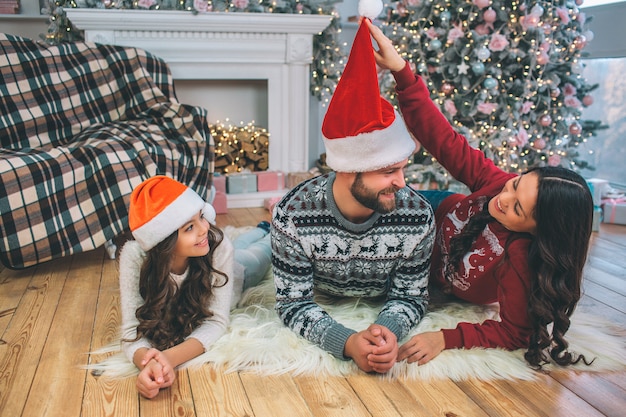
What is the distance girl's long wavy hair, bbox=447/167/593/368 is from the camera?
153 cm

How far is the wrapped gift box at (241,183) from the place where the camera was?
11.7 ft

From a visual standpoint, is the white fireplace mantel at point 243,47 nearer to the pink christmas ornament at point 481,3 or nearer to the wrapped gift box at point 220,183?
the wrapped gift box at point 220,183

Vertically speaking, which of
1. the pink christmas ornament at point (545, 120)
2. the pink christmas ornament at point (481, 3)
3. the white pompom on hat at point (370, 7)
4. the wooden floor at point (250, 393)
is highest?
the pink christmas ornament at point (481, 3)

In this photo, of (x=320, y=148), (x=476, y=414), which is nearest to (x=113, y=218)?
(x=476, y=414)

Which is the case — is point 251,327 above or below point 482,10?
below

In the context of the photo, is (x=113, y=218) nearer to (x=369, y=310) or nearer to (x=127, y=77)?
(x=127, y=77)

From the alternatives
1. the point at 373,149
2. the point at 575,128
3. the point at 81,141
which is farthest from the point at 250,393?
the point at 575,128

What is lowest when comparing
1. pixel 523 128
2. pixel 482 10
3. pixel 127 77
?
pixel 523 128

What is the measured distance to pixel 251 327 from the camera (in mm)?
1778

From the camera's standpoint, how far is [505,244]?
169cm

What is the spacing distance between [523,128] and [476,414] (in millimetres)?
2433

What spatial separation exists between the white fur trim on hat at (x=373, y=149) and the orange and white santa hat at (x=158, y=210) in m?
0.42

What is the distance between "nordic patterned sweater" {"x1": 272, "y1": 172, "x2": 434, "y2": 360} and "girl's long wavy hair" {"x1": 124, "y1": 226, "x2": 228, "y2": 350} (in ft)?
0.67

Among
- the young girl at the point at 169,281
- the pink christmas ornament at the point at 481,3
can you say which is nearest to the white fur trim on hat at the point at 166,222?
the young girl at the point at 169,281
